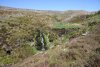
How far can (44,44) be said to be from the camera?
46.7ft

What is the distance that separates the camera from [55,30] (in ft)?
54.9

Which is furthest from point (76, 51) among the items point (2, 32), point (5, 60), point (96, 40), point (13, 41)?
point (2, 32)

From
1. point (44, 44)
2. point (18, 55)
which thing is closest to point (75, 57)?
point (18, 55)

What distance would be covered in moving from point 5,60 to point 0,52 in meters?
1.35

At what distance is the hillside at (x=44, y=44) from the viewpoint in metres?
8.91

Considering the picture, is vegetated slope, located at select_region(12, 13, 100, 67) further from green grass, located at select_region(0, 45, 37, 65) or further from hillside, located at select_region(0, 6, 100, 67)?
green grass, located at select_region(0, 45, 37, 65)

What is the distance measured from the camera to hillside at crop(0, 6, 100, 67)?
8.91m

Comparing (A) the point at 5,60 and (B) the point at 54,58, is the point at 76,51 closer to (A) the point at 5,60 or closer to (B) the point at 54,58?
(B) the point at 54,58

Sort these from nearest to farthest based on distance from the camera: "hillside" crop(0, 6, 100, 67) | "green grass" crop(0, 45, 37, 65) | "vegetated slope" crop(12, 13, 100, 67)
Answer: "vegetated slope" crop(12, 13, 100, 67) < "hillside" crop(0, 6, 100, 67) < "green grass" crop(0, 45, 37, 65)

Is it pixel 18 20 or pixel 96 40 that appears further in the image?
pixel 18 20

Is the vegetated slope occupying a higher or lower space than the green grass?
higher

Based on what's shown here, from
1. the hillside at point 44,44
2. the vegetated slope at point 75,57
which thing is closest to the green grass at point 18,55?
the hillside at point 44,44

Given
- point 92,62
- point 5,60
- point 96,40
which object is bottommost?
point 5,60

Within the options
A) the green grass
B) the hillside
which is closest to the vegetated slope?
the hillside
